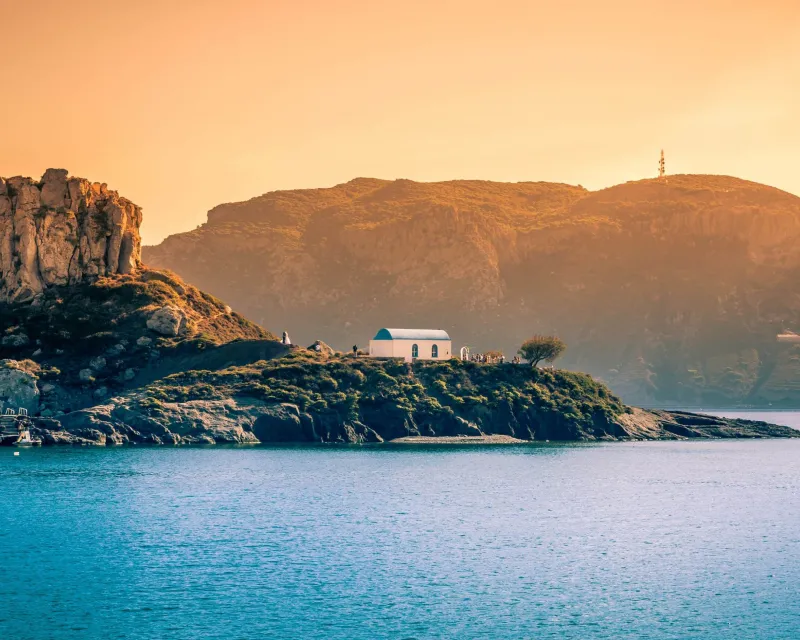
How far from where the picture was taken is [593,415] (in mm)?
174875

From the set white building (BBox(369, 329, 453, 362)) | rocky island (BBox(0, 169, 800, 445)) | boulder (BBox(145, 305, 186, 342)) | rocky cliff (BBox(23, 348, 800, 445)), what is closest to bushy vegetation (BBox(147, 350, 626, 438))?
rocky cliff (BBox(23, 348, 800, 445))

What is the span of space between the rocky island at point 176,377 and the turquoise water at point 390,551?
3136 centimetres

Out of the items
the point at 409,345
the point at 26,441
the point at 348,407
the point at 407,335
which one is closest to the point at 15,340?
the point at 26,441

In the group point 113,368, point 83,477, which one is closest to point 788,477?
point 83,477

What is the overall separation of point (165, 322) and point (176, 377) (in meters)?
20.0

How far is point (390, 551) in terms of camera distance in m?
69.8

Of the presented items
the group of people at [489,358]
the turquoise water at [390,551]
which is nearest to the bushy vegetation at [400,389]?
the group of people at [489,358]

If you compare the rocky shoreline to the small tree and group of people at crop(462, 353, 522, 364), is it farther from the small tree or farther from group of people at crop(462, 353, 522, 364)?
the small tree

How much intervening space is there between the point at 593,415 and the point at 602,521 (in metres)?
92.4

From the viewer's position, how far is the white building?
17850 centimetres

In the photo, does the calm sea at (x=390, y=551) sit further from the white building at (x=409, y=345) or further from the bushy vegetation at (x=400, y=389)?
the white building at (x=409, y=345)

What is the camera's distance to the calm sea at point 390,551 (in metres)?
52.5

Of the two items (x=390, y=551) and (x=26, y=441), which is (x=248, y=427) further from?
(x=390, y=551)

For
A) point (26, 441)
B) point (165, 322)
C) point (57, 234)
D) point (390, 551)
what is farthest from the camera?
point (57, 234)
